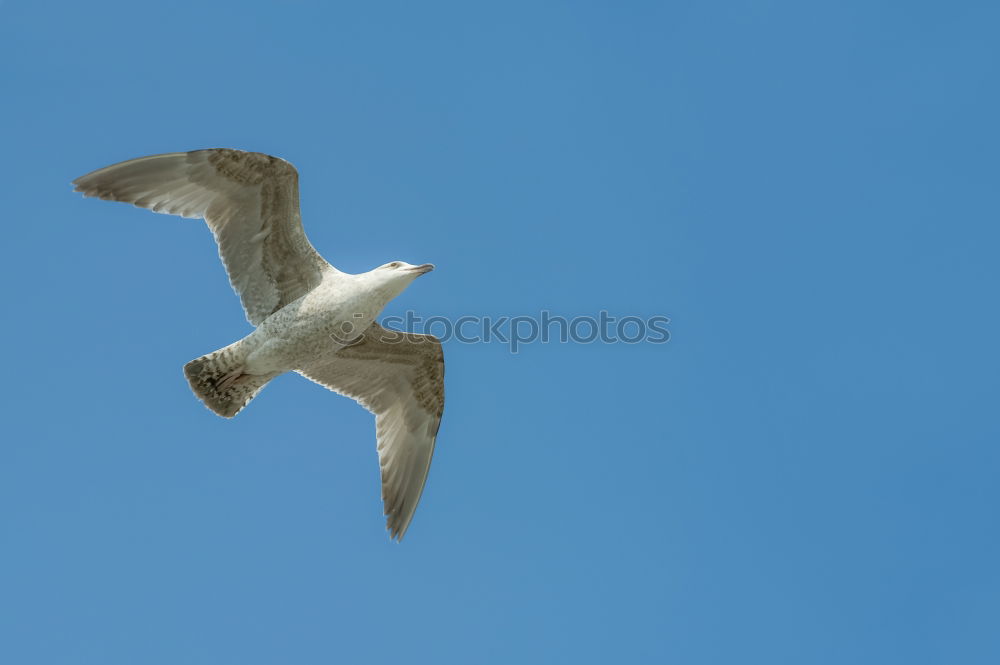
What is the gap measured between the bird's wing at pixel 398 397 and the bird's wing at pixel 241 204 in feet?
3.79

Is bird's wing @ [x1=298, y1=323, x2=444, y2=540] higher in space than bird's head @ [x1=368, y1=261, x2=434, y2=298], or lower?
lower

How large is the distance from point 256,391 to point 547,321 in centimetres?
361

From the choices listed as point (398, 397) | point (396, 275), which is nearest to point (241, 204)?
point (396, 275)

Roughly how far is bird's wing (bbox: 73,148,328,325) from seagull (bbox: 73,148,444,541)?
0.4 inches

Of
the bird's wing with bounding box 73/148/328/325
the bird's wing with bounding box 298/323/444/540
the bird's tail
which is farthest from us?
the bird's wing with bounding box 298/323/444/540

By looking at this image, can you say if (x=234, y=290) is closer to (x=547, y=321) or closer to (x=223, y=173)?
(x=223, y=173)

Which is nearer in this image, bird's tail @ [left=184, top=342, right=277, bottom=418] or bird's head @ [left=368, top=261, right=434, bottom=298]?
bird's head @ [left=368, top=261, right=434, bottom=298]

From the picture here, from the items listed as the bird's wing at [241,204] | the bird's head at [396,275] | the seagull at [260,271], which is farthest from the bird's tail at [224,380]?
the bird's head at [396,275]

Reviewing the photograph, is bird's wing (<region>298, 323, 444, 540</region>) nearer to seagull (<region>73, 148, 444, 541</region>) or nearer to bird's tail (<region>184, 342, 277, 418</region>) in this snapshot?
seagull (<region>73, 148, 444, 541</region>)

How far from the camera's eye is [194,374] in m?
10.5

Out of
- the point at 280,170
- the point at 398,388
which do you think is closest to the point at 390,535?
the point at 398,388

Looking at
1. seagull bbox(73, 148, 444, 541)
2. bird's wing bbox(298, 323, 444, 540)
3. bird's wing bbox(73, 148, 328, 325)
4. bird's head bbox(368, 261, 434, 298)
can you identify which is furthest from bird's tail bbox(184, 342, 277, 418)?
bird's head bbox(368, 261, 434, 298)

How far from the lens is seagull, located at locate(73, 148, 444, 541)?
1016 cm

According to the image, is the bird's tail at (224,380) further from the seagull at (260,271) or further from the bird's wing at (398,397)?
the bird's wing at (398,397)
